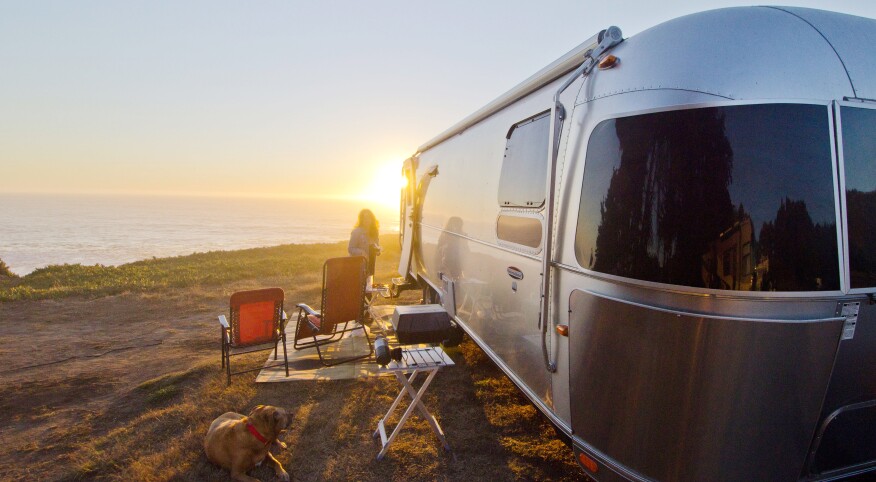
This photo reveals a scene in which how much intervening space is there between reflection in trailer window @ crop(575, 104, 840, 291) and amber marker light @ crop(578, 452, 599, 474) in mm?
1173

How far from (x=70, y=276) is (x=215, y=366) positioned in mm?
12157

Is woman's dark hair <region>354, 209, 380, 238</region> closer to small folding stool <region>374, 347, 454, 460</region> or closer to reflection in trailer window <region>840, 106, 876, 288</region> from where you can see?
small folding stool <region>374, 347, 454, 460</region>

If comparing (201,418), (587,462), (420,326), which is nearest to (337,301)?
(201,418)

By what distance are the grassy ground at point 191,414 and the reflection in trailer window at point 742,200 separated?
7.16 ft

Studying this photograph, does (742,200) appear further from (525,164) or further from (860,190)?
(525,164)

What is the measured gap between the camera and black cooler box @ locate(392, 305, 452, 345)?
151 inches

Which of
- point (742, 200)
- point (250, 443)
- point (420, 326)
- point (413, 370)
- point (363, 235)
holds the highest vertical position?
point (742, 200)

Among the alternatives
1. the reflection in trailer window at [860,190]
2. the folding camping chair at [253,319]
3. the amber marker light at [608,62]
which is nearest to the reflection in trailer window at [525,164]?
the amber marker light at [608,62]

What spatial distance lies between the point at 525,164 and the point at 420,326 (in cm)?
157

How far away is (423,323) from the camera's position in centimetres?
386

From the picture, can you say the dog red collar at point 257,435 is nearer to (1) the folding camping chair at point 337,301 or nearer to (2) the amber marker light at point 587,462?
(1) the folding camping chair at point 337,301

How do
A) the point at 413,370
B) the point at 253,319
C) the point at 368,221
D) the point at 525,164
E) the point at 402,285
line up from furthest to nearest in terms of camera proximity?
the point at 402,285 → the point at 368,221 → the point at 253,319 → the point at 525,164 → the point at 413,370

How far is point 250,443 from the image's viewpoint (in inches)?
143

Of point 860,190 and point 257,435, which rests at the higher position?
point 860,190
